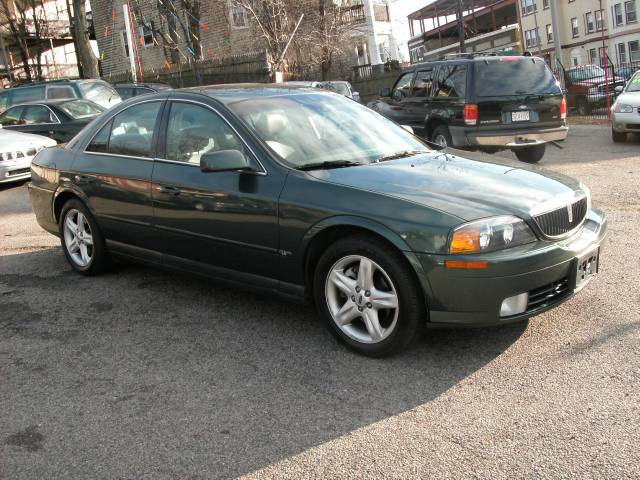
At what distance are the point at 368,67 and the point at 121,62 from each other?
1403cm


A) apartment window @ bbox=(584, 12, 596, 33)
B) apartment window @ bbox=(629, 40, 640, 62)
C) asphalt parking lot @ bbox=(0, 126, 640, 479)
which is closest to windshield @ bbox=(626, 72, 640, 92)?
asphalt parking lot @ bbox=(0, 126, 640, 479)

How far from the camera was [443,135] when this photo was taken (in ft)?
36.6

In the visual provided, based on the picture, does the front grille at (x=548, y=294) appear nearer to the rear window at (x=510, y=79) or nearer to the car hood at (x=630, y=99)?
the rear window at (x=510, y=79)

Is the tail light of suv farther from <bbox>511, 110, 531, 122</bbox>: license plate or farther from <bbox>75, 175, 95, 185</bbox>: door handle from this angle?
<bbox>75, 175, 95, 185</bbox>: door handle

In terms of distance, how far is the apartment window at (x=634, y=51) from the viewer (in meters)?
47.0

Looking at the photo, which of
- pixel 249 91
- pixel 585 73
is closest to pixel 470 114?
pixel 249 91

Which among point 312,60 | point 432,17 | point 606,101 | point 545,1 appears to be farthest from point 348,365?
point 545,1

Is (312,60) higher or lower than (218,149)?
higher

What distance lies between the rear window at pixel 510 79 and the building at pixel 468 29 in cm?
3545

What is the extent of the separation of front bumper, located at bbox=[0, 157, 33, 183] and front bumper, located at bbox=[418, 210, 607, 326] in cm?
993

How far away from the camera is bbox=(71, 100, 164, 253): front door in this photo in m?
5.10

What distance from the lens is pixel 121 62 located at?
38.2 m

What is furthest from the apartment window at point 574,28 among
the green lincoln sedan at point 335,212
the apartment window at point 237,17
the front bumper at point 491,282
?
the front bumper at point 491,282

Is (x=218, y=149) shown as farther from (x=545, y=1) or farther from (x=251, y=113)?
(x=545, y=1)
